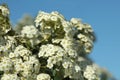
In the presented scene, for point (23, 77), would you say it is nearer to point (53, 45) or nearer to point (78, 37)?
point (53, 45)

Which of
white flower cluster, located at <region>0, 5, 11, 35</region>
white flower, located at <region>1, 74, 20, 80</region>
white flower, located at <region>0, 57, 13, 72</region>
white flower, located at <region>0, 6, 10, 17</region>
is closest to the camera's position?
white flower, located at <region>1, 74, 20, 80</region>

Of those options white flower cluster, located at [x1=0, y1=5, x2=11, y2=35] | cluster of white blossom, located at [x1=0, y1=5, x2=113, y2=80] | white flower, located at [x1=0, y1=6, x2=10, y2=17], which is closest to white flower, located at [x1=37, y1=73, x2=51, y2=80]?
cluster of white blossom, located at [x1=0, y1=5, x2=113, y2=80]

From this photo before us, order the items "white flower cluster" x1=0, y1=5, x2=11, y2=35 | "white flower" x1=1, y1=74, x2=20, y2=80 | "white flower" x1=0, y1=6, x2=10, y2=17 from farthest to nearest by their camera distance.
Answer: "white flower" x1=0, y1=6, x2=10, y2=17 < "white flower cluster" x1=0, y1=5, x2=11, y2=35 < "white flower" x1=1, y1=74, x2=20, y2=80

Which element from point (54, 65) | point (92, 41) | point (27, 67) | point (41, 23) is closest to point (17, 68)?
point (27, 67)

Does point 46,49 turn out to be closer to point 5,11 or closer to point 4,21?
point 4,21

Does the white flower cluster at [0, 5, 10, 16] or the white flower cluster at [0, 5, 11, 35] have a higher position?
the white flower cluster at [0, 5, 10, 16]

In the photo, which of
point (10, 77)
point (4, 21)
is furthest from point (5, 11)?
point (10, 77)

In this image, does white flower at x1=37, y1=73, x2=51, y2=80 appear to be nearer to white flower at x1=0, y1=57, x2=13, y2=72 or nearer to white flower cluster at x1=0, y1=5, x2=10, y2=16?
white flower at x1=0, y1=57, x2=13, y2=72

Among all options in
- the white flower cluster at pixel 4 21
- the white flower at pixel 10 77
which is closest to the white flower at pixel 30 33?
the white flower cluster at pixel 4 21

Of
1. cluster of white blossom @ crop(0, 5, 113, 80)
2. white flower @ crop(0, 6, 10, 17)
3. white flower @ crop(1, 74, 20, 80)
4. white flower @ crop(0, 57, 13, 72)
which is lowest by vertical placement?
white flower @ crop(1, 74, 20, 80)

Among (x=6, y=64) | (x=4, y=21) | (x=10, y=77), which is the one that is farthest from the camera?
(x=4, y=21)
